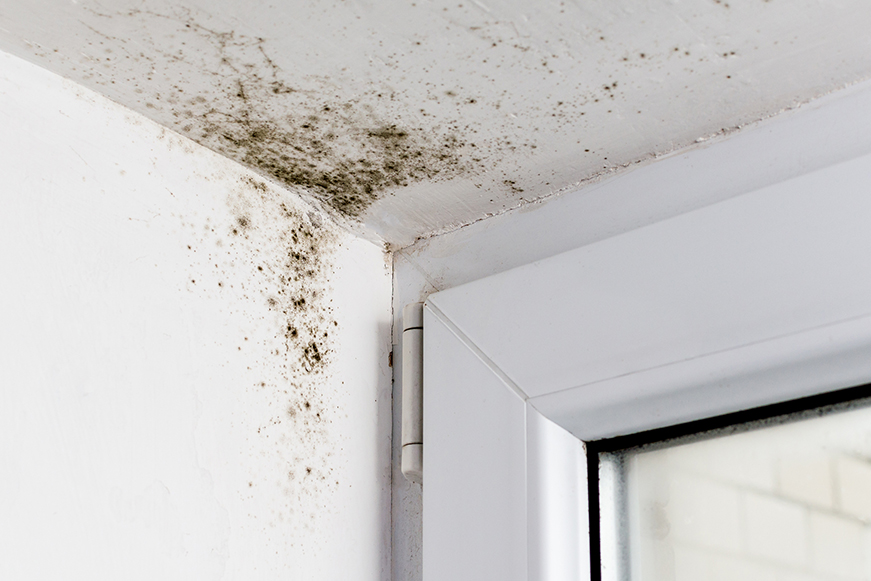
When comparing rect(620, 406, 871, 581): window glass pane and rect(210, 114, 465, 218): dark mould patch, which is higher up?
rect(210, 114, 465, 218): dark mould patch

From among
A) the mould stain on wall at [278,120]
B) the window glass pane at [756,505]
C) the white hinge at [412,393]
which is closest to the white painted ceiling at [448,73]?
the mould stain on wall at [278,120]

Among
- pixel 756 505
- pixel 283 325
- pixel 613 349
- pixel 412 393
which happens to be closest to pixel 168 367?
pixel 283 325

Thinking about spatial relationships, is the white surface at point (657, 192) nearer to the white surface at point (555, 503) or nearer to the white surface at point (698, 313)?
the white surface at point (698, 313)

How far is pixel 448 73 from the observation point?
61 centimetres

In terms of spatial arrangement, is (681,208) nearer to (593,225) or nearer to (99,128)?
(593,225)

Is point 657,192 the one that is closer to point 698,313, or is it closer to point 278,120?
point 698,313

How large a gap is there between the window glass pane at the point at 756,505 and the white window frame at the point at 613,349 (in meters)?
0.03

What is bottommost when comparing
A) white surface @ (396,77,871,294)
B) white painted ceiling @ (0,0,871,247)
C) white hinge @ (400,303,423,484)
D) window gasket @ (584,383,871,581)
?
window gasket @ (584,383,871,581)

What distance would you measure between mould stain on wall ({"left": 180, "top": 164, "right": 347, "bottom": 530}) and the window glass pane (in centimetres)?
26

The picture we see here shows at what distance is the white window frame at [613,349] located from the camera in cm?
56

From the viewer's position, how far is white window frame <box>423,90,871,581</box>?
0.56m

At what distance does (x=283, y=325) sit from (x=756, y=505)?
40 centimetres

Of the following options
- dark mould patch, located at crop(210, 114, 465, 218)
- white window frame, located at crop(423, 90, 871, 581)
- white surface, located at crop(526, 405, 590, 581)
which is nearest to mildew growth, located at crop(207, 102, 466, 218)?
dark mould patch, located at crop(210, 114, 465, 218)

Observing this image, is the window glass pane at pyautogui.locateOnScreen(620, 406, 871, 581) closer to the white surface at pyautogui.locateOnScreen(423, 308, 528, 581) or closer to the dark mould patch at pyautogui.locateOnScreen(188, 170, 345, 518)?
the white surface at pyautogui.locateOnScreen(423, 308, 528, 581)
